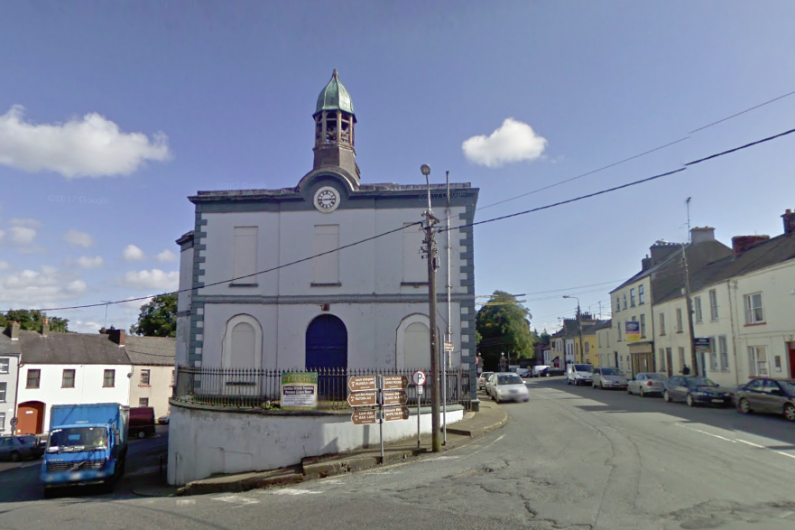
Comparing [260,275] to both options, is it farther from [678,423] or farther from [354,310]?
[678,423]

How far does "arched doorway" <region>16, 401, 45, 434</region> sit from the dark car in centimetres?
4460

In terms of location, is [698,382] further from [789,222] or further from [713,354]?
[789,222]

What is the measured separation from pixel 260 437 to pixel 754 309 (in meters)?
24.3

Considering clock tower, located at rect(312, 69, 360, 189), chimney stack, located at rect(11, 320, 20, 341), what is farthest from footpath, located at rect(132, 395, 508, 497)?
chimney stack, located at rect(11, 320, 20, 341)

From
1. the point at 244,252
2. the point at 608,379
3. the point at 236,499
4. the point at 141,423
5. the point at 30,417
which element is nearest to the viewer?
the point at 236,499

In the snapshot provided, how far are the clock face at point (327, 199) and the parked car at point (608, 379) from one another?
75.5ft

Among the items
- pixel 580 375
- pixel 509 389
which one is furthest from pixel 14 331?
pixel 580 375

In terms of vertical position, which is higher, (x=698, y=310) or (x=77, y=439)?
(x=698, y=310)

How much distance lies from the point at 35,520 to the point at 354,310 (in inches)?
507

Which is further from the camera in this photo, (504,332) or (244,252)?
(504,332)

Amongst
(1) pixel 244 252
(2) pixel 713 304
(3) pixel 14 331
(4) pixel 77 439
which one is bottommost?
(4) pixel 77 439

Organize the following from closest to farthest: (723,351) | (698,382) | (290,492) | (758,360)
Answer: (290,492) < (698,382) < (758,360) < (723,351)

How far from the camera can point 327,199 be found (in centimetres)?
2292

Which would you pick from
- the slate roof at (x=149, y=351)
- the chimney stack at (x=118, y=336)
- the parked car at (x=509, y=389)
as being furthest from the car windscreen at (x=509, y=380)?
the chimney stack at (x=118, y=336)
